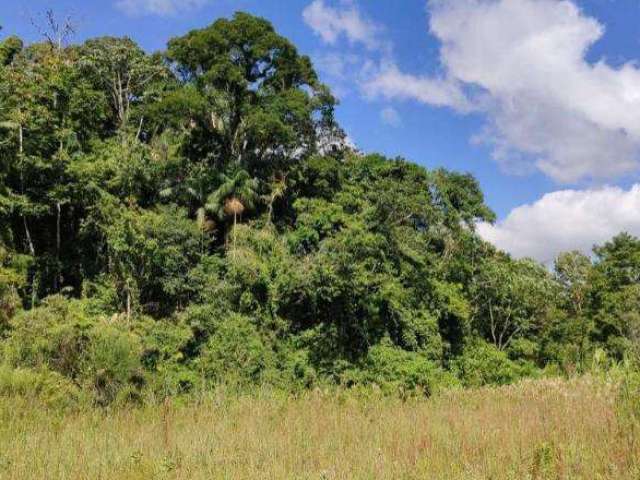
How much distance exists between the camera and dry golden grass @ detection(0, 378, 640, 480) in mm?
3969

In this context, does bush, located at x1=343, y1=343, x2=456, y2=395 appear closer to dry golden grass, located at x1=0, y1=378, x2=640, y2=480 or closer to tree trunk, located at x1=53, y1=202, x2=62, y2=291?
dry golden grass, located at x1=0, y1=378, x2=640, y2=480

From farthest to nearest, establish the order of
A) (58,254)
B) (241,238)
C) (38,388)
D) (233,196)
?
1. (233,196)
2. (58,254)
3. (241,238)
4. (38,388)

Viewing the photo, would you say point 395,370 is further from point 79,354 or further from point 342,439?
point 342,439

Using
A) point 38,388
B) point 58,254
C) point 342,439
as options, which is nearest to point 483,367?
point 38,388

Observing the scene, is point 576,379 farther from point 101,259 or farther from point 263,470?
point 101,259

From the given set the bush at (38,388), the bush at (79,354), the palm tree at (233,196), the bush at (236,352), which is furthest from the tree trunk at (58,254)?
the bush at (38,388)

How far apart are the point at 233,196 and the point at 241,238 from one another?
2.65m

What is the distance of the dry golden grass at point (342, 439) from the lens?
13.0ft

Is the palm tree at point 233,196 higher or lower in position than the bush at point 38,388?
higher

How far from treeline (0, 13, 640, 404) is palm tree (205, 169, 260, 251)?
0.09 m

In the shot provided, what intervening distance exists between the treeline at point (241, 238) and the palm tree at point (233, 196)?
93 mm

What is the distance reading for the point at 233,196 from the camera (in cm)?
2616

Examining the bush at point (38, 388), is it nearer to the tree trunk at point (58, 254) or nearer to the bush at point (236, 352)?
the bush at point (236, 352)

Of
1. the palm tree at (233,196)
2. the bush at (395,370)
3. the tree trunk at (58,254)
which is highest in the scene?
the palm tree at (233,196)
